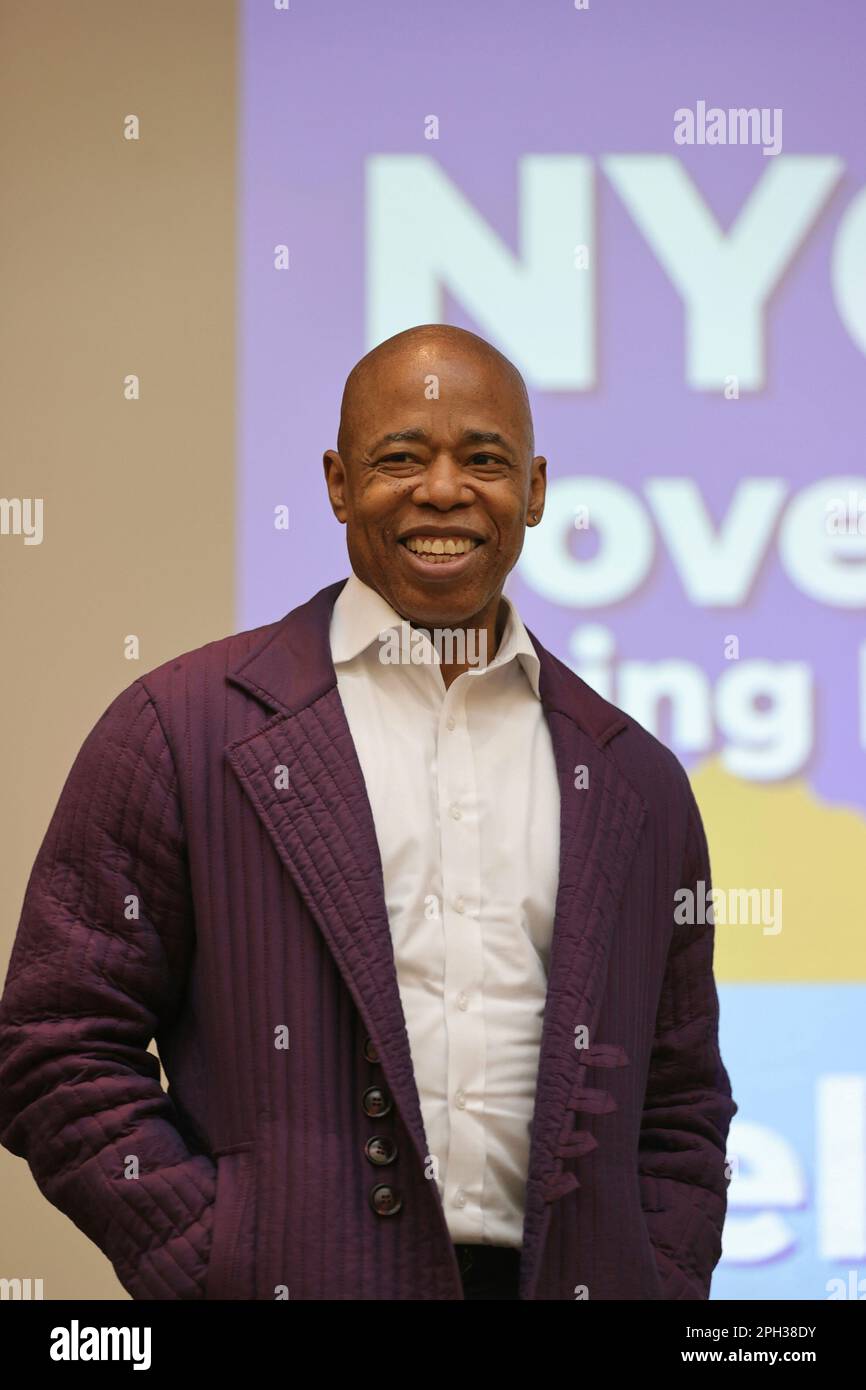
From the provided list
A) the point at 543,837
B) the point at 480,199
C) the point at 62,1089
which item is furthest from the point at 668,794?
the point at 480,199

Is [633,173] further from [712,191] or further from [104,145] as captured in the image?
[104,145]

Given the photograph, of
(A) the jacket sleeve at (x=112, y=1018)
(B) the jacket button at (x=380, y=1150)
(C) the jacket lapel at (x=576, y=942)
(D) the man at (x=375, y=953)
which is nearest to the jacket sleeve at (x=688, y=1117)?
(D) the man at (x=375, y=953)

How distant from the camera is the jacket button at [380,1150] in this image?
67.4 inches

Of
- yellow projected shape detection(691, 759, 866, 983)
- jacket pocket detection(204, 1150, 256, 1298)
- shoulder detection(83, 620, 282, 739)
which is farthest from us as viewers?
yellow projected shape detection(691, 759, 866, 983)

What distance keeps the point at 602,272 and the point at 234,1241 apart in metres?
2.09

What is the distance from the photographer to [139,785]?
1.79 m

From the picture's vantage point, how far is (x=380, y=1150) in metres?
1.71

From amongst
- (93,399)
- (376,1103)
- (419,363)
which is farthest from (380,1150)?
(93,399)

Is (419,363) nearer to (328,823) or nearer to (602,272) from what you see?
(328,823)

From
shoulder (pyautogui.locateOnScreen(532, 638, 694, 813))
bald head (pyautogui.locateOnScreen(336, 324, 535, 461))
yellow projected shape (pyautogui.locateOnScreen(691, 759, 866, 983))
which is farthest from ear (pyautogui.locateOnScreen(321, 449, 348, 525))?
yellow projected shape (pyautogui.locateOnScreen(691, 759, 866, 983))

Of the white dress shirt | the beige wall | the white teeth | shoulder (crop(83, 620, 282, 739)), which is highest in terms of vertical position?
the beige wall

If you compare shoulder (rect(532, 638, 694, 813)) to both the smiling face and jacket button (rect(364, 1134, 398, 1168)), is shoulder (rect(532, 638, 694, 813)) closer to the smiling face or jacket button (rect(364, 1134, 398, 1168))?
the smiling face

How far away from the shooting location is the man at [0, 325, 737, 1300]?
1728 mm
